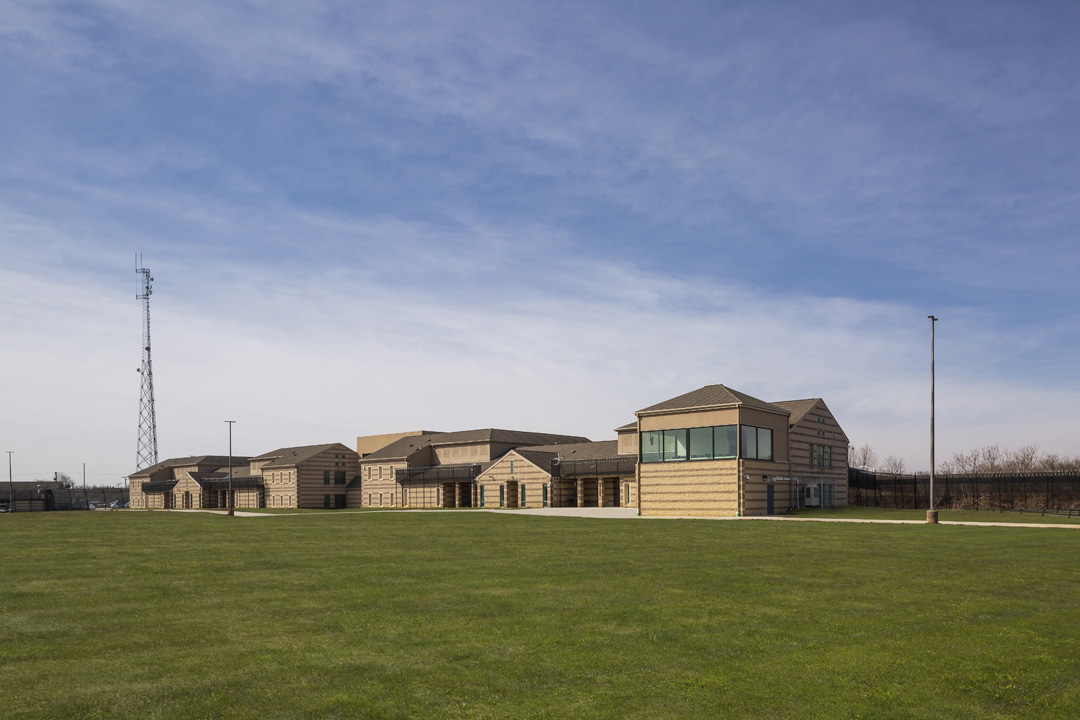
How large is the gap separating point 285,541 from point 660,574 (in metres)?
15.2

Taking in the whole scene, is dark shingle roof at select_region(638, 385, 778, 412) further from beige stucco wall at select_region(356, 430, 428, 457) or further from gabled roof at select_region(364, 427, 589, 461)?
beige stucco wall at select_region(356, 430, 428, 457)

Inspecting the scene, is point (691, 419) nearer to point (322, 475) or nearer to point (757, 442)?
point (757, 442)

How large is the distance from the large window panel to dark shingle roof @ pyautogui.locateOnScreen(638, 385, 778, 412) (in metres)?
1.41

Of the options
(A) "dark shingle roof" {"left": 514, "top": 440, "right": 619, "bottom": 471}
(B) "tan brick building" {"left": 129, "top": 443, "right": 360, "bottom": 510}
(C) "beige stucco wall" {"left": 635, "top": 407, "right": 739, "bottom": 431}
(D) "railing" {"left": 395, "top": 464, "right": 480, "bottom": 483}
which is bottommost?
(B) "tan brick building" {"left": 129, "top": 443, "right": 360, "bottom": 510}

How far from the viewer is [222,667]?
8.50m

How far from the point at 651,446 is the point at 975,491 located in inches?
1201

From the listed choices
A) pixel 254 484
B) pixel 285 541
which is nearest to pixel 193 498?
pixel 254 484

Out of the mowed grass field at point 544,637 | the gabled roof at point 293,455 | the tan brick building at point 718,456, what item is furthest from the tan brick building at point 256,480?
the mowed grass field at point 544,637

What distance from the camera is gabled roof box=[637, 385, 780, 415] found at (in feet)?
158

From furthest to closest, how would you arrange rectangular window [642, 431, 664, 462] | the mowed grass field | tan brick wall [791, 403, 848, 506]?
1. tan brick wall [791, 403, 848, 506]
2. rectangular window [642, 431, 664, 462]
3. the mowed grass field

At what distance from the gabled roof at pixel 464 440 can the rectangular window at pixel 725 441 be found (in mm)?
40845

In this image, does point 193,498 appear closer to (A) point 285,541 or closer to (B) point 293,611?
(A) point 285,541

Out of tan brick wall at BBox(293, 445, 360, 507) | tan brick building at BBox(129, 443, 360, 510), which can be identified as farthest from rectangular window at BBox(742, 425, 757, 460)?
tan brick wall at BBox(293, 445, 360, 507)

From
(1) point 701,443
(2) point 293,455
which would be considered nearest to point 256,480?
(2) point 293,455
